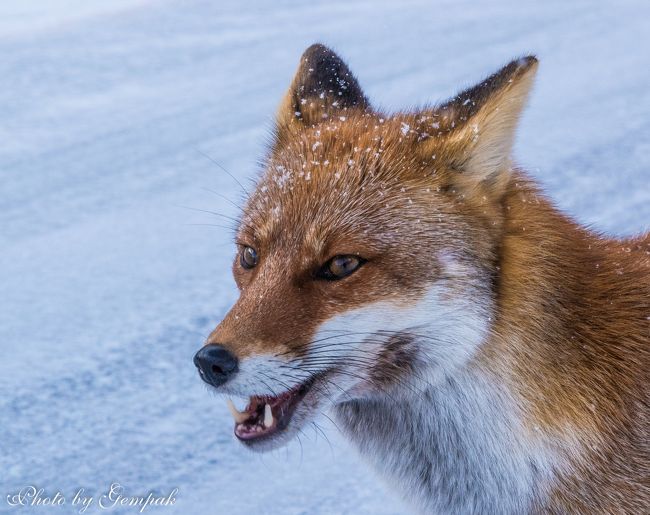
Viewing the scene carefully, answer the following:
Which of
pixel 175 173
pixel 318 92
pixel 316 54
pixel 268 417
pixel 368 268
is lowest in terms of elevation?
pixel 268 417

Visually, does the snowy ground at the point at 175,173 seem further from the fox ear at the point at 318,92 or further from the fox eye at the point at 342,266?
the fox eye at the point at 342,266

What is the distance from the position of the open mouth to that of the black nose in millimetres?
175

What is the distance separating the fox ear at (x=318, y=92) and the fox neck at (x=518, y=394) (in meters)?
0.83

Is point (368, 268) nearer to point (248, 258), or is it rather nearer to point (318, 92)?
point (248, 258)

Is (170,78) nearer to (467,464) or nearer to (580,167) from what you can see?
(580,167)

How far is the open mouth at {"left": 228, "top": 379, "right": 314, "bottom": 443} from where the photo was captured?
2453mm

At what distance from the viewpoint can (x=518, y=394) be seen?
247cm

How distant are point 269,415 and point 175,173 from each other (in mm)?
4175

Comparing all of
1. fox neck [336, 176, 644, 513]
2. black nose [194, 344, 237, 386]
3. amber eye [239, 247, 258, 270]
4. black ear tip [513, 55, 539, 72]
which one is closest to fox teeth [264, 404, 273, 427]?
black nose [194, 344, 237, 386]

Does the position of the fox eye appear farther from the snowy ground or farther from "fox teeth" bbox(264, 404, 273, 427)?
the snowy ground

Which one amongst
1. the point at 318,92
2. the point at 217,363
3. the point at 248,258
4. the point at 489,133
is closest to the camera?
the point at 217,363

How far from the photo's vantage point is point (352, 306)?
7.88 feet

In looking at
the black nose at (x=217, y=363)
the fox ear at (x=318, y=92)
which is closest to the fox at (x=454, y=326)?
the black nose at (x=217, y=363)

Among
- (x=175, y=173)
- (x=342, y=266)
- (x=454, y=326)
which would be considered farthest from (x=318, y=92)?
(x=175, y=173)
